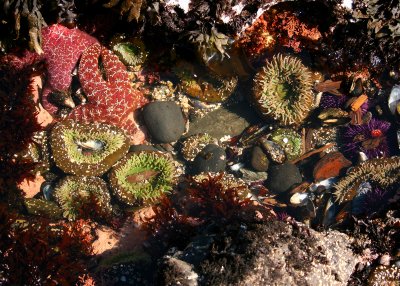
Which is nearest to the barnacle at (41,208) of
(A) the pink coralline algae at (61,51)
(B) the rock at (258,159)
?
(A) the pink coralline algae at (61,51)

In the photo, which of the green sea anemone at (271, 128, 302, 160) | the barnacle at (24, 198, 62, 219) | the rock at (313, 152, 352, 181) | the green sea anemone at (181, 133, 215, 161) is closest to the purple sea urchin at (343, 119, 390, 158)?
the rock at (313, 152, 352, 181)

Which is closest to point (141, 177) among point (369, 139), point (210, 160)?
point (210, 160)

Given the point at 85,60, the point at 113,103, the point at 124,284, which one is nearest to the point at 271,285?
the point at 124,284

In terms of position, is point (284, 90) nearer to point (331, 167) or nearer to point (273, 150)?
point (273, 150)

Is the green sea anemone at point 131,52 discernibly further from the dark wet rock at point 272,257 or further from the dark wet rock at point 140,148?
the dark wet rock at point 272,257

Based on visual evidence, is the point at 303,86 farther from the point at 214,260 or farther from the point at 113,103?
the point at 214,260

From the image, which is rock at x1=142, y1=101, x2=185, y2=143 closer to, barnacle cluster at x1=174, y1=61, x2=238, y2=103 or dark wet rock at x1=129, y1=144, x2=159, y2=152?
dark wet rock at x1=129, y1=144, x2=159, y2=152

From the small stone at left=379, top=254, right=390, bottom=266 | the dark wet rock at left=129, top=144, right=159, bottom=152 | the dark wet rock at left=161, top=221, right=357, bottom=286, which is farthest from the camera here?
the dark wet rock at left=129, top=144, right=159, bottom=152
